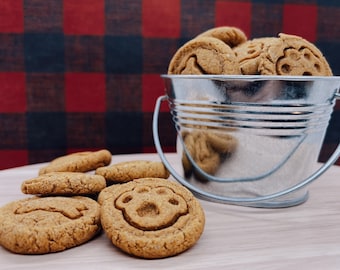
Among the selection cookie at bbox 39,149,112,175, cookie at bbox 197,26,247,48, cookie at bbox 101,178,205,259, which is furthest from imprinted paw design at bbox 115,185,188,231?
cookie at bbox 197,26,247,48

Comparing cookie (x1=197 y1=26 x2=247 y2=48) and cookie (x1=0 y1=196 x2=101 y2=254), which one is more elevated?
cookie (x1=197 y1=26 x2=247 y2=48)

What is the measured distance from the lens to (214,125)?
0.71m

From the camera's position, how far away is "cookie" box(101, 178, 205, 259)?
503mm

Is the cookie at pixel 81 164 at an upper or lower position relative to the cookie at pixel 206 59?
lower

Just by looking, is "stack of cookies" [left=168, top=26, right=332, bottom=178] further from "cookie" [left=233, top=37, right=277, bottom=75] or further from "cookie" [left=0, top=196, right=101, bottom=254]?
"cookie" [left=0, top=196, right=101, bottom=254]

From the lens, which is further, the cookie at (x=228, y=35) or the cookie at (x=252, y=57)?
the cookie at (x=228, y=35)

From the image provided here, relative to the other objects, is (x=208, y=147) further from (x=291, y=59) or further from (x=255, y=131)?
(x=291, y=59)

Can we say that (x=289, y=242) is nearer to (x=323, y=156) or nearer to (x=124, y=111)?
(x=124, y=111)

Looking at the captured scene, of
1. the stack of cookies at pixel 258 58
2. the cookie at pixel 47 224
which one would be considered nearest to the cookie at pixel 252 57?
the stack of cookies at pixel 258 58

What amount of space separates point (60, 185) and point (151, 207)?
5.9 inches

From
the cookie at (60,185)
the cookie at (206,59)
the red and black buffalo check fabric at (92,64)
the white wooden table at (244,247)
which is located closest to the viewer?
the white wooden table at (244,247)

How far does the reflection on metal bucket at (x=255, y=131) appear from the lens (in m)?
0.66

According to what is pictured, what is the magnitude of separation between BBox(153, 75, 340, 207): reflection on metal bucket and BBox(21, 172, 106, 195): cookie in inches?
7.2

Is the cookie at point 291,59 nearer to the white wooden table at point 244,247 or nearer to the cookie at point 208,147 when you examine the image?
Result: the cookie at point 208,147
